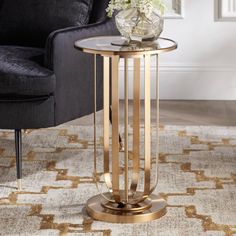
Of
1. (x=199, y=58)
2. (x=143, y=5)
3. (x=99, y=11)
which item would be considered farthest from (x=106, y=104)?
(x=199, y=58)

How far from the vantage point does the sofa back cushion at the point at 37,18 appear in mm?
3885

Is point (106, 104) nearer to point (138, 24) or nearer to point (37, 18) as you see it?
point (138, 24)

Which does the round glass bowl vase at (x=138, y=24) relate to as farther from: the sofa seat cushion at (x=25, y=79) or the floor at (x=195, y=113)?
the floor at (x=195, y=113)

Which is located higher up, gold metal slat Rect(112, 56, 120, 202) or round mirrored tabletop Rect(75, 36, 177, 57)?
round mirrored tabletop Rect(75, 36, 177, 57)

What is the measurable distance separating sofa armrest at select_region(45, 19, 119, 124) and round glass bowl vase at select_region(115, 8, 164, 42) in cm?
49

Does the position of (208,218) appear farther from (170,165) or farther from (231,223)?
(170,165)

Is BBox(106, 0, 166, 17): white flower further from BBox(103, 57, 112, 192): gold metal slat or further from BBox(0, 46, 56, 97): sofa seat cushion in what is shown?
BBox(0, 46, 56, 97): sofa seat cushion

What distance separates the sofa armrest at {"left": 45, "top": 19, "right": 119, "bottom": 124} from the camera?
340 centimetres

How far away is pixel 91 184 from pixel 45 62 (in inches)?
22.9

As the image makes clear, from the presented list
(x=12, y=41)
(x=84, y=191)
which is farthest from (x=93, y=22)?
(x=84, y=191)

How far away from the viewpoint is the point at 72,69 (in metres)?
3.51

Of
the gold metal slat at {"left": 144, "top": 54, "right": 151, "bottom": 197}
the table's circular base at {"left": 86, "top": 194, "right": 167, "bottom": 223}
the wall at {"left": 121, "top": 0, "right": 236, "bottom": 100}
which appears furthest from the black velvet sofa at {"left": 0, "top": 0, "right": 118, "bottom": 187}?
the wall at {"left": 121, "top": 0, "right": 236, "bottom": 100}

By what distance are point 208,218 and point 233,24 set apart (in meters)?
2.13

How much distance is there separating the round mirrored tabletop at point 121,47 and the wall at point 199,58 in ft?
6.23
